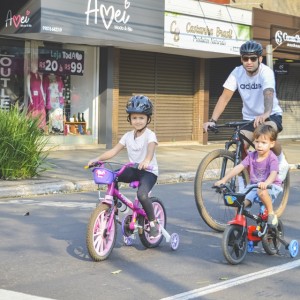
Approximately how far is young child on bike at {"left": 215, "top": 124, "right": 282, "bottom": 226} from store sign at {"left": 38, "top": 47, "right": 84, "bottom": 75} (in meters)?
11.3

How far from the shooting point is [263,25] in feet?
67.4

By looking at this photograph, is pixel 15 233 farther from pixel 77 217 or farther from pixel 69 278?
pixel 69 278

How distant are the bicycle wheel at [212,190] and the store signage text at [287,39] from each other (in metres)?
14.3

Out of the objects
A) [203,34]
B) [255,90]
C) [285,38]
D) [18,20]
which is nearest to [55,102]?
[18,20]

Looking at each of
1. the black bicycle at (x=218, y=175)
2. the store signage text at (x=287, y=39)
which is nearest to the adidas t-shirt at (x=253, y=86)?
the black bicycle at (x=218, y=175)

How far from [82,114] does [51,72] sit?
161cm

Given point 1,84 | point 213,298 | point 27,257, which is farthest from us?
point 1,84

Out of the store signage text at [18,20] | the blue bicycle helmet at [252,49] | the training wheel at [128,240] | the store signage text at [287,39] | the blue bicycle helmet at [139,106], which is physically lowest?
the training wheel at [128,240]

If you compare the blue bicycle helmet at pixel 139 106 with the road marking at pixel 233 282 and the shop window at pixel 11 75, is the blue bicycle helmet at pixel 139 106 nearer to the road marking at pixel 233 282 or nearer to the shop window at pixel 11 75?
the road marking at pixel 233 282

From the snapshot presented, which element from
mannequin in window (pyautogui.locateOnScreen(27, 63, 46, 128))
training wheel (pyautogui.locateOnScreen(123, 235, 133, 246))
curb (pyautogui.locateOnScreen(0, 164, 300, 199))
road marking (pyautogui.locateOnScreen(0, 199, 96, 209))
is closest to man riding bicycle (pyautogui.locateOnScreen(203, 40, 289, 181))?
training wheel (pyautogui.locateOnScreen(123, 235, 133, 246))

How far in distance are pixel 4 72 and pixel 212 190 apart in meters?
10.3

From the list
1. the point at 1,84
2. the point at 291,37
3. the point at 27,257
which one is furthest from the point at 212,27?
the point at 27,257

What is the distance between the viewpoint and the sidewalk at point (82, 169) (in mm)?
10773

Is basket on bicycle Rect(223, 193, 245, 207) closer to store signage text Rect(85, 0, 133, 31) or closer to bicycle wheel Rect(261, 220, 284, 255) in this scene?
bicycle wheel Rect(261, 220, 284, 255)
